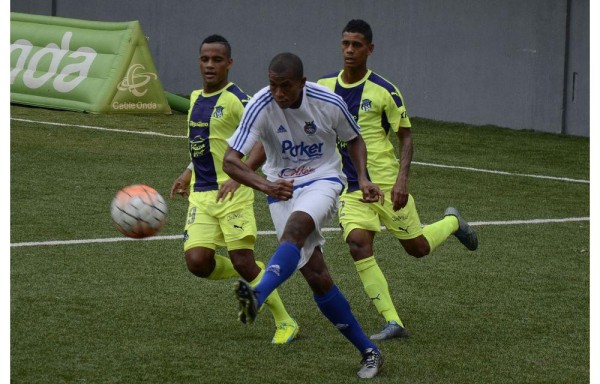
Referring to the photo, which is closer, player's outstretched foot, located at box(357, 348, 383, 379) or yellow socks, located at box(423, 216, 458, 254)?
player's outstretched foot, located at box(357, 348, 383, 379)

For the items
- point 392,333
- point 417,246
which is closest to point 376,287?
point 392,333

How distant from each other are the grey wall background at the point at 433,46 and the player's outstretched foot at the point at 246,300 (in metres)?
15.2

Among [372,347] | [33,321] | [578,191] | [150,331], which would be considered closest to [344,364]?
[372,347]

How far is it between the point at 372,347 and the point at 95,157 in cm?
984

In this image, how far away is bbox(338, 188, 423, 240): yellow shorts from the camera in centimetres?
895

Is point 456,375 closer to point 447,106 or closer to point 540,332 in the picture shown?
point 540,332

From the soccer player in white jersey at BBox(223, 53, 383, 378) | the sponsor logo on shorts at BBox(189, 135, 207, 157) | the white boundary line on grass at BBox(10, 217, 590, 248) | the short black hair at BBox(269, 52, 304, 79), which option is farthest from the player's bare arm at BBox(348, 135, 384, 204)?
the white boundary line on grass at BBox(10, 217, 590, 248)

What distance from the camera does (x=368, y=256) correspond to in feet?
28.9

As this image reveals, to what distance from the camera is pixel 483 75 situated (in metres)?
22.0

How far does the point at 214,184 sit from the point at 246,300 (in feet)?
8.04

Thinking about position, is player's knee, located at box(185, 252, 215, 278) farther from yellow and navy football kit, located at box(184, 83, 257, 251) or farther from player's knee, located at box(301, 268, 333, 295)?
player's knee, located at box(301, 268, 333, 295)

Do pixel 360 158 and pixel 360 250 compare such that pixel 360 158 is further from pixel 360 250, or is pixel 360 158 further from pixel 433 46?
pixel 433 46

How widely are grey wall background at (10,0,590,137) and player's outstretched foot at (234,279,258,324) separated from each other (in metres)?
15.2

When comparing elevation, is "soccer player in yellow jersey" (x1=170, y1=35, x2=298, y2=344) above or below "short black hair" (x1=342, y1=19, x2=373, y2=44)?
below
